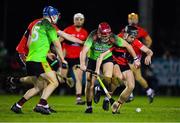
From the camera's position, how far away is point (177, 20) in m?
37.5

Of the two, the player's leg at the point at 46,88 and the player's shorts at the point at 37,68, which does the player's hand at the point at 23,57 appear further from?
the player's leg at the point at 46,88

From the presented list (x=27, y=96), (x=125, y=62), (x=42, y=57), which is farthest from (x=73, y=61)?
(x=42, y=57)

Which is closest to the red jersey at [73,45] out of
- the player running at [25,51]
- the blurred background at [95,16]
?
the player running at [25,51]

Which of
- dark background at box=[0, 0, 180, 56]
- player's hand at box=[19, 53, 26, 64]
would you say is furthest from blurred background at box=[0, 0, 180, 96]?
player's hand at box=[19, 53, 26, 64]

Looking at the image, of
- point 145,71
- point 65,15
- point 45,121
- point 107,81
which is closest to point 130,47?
point 107,81

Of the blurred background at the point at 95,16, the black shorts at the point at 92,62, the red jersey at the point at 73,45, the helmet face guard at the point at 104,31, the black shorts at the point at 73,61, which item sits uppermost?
the helmet face guard at the point at 104,31

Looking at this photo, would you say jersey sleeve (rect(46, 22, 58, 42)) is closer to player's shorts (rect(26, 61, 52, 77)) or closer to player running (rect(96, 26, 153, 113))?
player's shorts (rect(26, 61, 52, 77))

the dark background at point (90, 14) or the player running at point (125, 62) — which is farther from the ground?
the player running at point (125, 62)

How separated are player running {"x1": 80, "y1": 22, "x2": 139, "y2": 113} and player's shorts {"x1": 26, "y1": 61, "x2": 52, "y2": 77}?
34.5 inches

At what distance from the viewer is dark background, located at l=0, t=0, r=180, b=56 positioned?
36.6m

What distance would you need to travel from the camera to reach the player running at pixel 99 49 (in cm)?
1777

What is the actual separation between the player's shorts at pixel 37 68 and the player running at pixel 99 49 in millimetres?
877

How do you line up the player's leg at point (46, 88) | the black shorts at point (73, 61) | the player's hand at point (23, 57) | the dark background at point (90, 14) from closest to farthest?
the player's leg at point (46, 88) → the player's hand at point (23, 57) → the black shorts at point (73, 61) → the dark background at point (90, 14)

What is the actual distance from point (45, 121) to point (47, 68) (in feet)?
6.70
